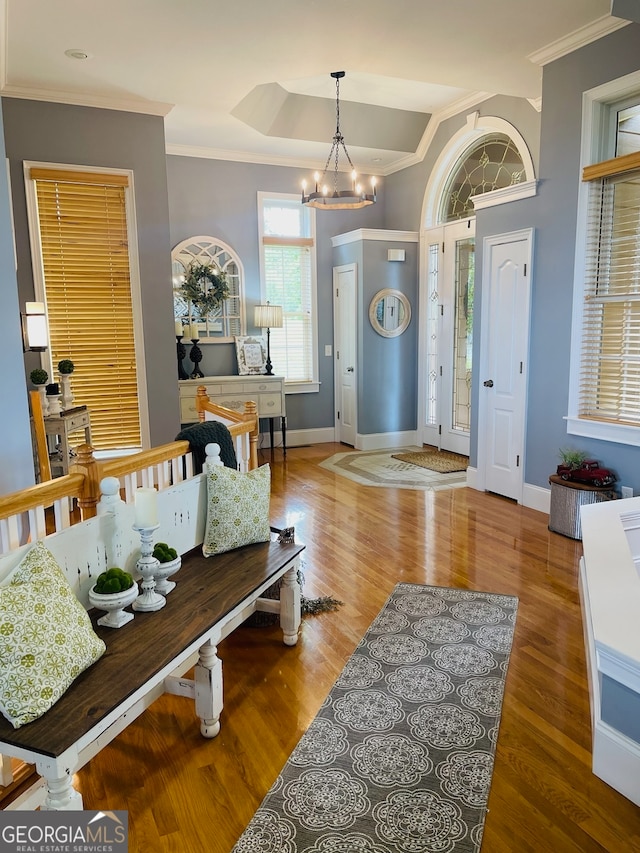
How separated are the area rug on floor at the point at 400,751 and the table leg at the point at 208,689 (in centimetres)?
32

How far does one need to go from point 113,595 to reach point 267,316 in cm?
490

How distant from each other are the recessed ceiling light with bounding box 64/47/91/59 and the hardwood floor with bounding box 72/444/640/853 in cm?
350

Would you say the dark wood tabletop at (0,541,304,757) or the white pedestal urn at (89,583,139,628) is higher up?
the white pedestal urn at (89,583,139,628)

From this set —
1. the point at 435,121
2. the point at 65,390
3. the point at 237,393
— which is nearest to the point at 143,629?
the point at 65,390

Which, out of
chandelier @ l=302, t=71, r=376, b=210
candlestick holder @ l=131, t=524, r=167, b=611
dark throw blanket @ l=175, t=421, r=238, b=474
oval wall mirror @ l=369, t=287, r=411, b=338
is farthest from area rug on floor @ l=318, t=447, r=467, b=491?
candlestick holder @ l=131, t=524, r=167, b=611

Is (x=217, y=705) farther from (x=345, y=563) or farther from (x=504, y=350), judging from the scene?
(x=504, y=350)

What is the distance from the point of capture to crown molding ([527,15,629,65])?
3.66 meters

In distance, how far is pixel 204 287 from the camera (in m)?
6.46

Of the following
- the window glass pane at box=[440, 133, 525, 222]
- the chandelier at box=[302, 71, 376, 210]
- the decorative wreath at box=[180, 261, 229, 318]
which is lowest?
the decorative wreath at box=[180, 261, 229, 318]

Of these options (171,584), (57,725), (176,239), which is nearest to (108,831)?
(57,725)

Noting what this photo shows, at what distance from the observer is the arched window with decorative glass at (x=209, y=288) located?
637cm

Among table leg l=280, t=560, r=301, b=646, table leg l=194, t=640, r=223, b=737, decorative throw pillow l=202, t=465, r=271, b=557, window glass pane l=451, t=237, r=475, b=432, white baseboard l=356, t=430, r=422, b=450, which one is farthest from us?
white baseboard l=356, t=430, r=422, b=450

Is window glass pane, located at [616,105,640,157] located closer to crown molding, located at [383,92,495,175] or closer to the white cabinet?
crown molding, located at [383,92,495,175]

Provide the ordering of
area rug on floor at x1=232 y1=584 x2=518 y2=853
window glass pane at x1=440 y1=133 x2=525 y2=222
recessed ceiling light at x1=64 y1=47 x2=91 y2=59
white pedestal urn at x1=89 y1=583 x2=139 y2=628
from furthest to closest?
window glass pane at x1=440 y1=133 x2=525 y2=222 → recessed ceiling light at x1=64 y1=47 x2=91 y2=59 → white pedestal urn at x1=89 y1=583 x2=139 y2=628 → area rug on floor at x1=232 y1=584 x2=518 y2=853
